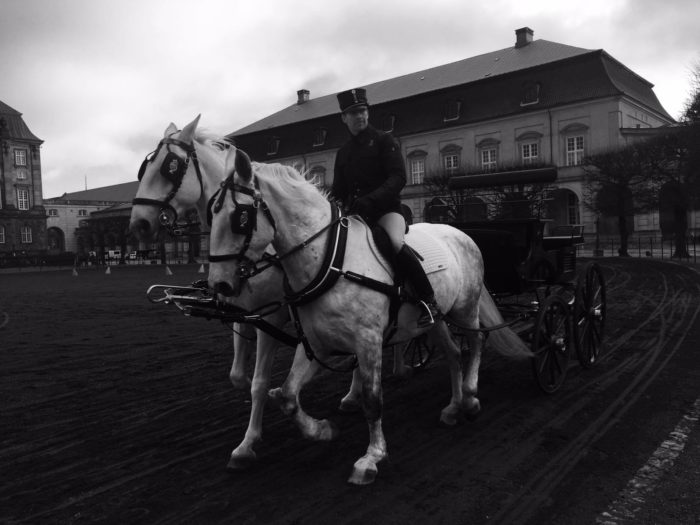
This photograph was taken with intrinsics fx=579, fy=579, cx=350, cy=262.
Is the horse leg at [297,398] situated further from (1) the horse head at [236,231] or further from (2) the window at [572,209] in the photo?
(2) the window at [572,209]

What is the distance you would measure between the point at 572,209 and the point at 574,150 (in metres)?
4.45

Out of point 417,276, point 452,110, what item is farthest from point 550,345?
point 452,110

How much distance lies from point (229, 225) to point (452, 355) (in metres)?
2.72

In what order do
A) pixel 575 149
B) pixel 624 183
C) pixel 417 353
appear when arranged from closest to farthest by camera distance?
1. pixel 417 353
2. pixel 624 183
3. pixel 575 149

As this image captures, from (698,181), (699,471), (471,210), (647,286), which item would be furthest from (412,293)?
(698,181)

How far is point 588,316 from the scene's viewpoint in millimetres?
7086

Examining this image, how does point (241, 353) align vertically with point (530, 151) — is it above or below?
below

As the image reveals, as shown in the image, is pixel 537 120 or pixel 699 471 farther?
pixel 537 120

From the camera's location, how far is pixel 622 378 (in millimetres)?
6367

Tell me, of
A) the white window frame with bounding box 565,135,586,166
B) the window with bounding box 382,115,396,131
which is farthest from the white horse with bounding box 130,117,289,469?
the window with bounding box 382,115,396,131

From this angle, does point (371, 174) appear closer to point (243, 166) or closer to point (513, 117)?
point (243, 166)

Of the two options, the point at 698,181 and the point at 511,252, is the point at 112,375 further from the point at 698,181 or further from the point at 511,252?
the point at 698,181

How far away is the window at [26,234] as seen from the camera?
2878 inches

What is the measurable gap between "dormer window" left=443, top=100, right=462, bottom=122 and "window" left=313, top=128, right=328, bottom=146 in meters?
12.6
